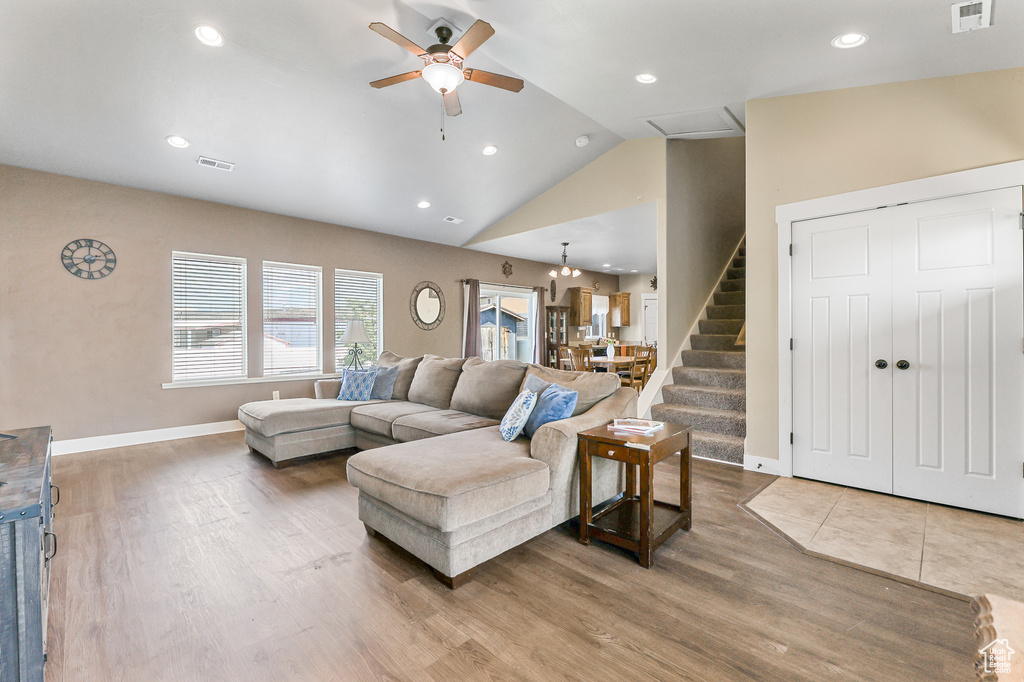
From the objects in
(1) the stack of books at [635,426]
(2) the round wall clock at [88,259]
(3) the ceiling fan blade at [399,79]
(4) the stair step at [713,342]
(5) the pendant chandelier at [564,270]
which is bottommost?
(1) the stack of books at [635,426]

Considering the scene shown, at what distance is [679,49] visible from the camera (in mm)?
2949

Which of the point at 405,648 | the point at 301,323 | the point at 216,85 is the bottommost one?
the point at 405,648

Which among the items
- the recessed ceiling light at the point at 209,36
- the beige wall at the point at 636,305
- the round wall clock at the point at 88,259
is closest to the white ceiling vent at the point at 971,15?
the recessed ceiling light at the point at 209,36

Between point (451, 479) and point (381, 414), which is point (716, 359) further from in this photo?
point (451, 479)

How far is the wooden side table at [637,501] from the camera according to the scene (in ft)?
7.35

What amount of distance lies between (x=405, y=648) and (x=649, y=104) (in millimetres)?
4206

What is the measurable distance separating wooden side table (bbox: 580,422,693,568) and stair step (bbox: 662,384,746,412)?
207 cm

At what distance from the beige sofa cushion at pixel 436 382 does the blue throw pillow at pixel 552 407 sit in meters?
1.58

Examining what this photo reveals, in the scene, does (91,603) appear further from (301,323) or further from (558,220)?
(558,220)

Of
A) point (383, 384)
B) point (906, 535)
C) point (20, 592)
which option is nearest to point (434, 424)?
point (383, 384)

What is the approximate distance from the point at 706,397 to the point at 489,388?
2332mm

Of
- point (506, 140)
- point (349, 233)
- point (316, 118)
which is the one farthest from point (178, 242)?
point (506, 140)

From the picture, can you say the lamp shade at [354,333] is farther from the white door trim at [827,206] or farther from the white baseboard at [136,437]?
the white door trim at [827,206]

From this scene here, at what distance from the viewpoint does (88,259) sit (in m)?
4.53
